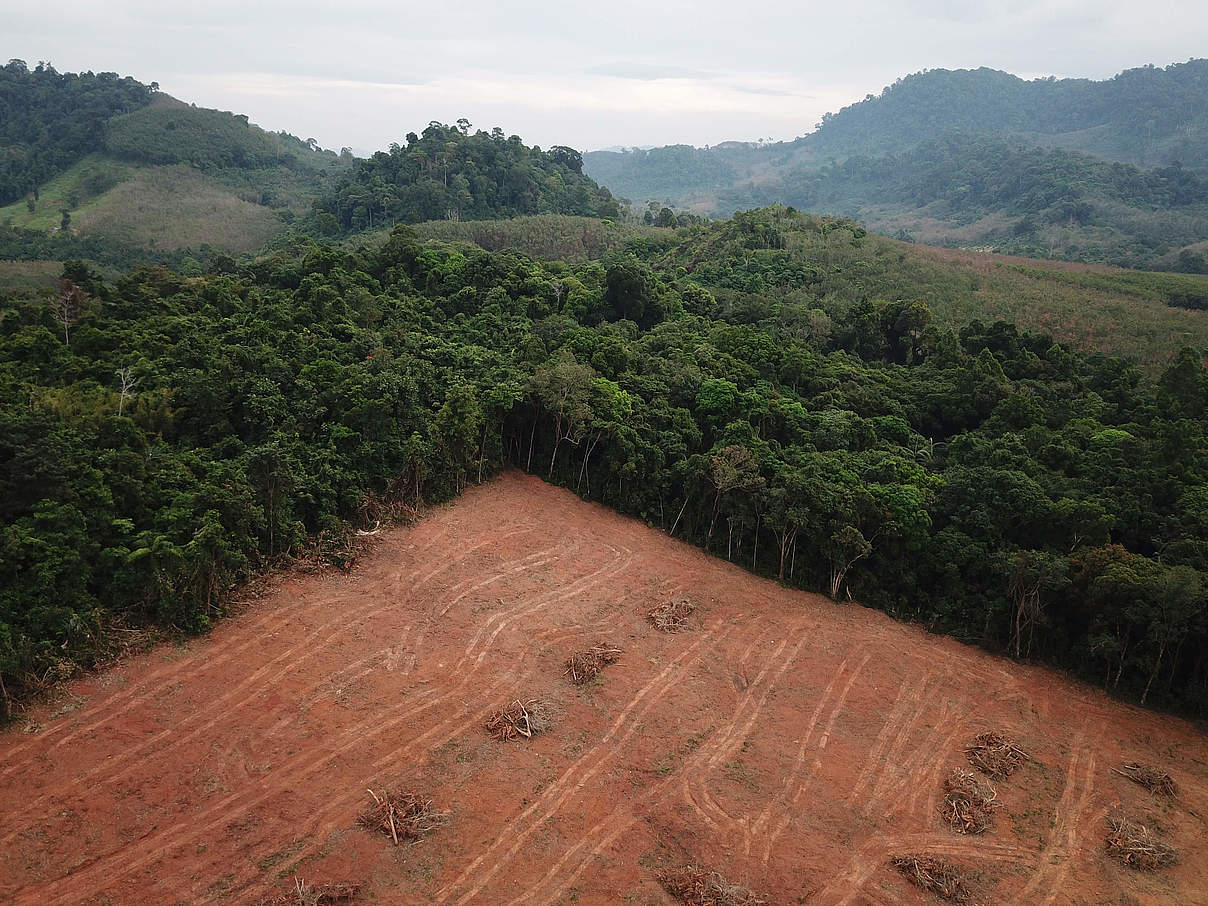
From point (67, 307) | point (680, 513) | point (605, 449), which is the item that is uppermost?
point (67, 307)

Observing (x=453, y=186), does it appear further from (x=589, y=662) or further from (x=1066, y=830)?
(x=1066, y=830)

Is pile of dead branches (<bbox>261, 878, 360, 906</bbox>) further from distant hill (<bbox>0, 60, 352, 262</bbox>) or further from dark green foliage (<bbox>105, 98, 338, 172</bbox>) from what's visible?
dark green foliage (<bbox>105, 98, 338, 172</bbox>)

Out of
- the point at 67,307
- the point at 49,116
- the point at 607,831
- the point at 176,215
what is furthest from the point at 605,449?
the point at 49,116

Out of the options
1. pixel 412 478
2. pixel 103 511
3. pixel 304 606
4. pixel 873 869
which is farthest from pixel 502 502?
pixel 873 869

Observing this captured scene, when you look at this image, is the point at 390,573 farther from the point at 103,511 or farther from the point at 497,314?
the point at 497,314

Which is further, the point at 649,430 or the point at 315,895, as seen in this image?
the point at 649,430

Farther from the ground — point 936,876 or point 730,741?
point 936,876
